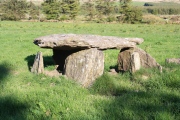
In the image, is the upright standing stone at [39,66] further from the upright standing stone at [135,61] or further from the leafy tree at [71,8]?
the leafy tree at [71,8]

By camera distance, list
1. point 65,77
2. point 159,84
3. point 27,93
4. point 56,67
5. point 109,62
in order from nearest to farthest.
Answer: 1. point 27,93
2. point 159,84
3. point 65,77
4. point 56,67
5. point 109,62

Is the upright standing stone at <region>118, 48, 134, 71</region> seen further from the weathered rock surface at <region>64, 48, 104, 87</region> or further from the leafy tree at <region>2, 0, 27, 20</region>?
the leafy tree at <region>2, 0, 27, 20</region>

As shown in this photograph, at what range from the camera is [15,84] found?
7.75 metres

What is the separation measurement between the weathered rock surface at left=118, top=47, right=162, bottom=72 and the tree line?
157 ft

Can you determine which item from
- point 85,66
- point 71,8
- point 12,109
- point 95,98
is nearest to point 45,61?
point 85,66

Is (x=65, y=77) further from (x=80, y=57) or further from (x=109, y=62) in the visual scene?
(x=109, y=62)

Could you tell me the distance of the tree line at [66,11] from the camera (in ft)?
194

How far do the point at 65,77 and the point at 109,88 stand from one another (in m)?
1.68

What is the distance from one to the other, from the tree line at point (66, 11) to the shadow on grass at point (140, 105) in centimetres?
5075

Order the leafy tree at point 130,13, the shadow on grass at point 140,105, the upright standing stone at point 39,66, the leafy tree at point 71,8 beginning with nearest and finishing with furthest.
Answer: the shadow on grass at point 140,105, the upright standing stone at point 39,66, the leafy tree at point 130,13, the leafy tree at point 71,8

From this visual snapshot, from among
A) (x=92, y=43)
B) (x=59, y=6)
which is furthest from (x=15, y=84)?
(x=59, y=6)

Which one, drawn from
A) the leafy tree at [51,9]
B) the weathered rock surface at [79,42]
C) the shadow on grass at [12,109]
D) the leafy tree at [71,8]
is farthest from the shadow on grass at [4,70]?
the leafy tree at [71,8]

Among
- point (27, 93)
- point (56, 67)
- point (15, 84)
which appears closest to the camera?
point (27, 93)

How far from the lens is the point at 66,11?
64.8 m
